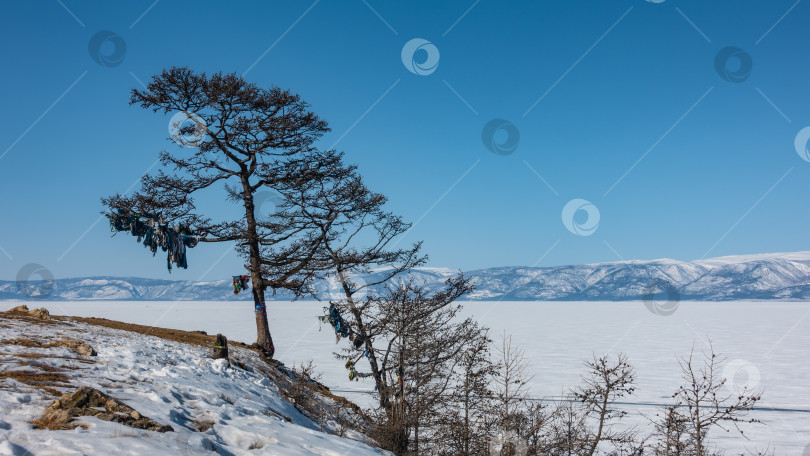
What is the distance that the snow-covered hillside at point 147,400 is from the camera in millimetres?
5379

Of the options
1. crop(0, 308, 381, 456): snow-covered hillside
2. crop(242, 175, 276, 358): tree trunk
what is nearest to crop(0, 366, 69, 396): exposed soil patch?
crop(0, 308, 381, 456): snow-covered hillside

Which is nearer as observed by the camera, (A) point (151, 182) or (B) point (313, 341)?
(A) point (151, 182)

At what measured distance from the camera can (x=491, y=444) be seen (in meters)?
15.0

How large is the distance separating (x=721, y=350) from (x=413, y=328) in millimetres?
50383

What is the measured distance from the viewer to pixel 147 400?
24.2ft

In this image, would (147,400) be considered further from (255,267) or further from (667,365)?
(667,365)

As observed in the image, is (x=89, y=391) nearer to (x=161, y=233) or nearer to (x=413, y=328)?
(x=161, y=233)

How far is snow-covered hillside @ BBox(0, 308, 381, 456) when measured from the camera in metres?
5.38

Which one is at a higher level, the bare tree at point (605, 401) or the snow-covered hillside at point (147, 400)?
the bare tree at point (605, 401)

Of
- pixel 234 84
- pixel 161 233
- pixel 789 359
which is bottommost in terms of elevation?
pixel 161 233

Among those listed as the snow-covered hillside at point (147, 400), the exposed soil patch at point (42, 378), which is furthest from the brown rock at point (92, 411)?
the exposed soil patch at point (42, 378)

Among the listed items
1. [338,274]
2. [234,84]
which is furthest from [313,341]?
[234,84]

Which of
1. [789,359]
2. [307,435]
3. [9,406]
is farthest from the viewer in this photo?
[789,359]

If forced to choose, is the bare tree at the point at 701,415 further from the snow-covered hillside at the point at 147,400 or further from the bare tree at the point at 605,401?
the snow-covered hillside at the point at 147,400
